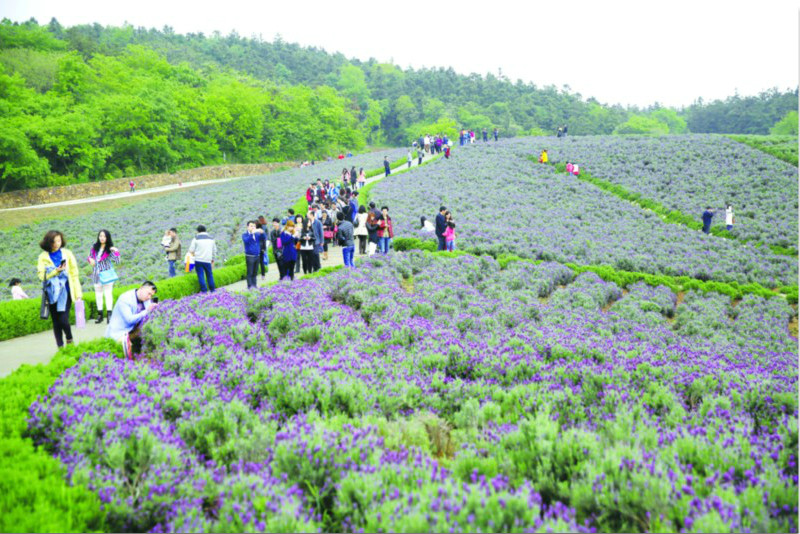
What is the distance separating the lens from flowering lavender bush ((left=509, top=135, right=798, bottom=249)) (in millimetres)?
27766

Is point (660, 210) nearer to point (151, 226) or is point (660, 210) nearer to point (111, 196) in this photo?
point (151, 226)

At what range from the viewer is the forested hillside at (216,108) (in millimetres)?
52188

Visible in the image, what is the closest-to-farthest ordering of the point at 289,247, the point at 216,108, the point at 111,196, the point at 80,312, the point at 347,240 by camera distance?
the point at 80,312 → the point at 289,247 → the point at 347,240 → the point at 111,196 → the point at 216,108

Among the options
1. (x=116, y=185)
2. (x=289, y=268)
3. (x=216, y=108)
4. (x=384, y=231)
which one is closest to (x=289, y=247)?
(x=289, y=268)

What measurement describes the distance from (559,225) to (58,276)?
2201cm

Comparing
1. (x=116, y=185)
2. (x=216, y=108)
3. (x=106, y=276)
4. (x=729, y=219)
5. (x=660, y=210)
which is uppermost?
(x=216, y=108)

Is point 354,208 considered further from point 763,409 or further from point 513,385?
point 763,409

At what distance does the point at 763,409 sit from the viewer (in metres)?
6.22

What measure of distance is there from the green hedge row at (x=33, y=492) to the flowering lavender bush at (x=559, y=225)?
16013mm

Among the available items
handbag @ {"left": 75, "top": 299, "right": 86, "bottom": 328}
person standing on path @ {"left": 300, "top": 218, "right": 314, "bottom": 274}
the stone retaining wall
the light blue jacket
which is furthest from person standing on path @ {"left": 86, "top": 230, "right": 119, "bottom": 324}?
the stone retaining wall

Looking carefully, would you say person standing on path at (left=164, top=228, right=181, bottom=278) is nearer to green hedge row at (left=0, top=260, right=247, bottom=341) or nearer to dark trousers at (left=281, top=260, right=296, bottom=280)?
green hedge row at (left=0, top=260, right=247, bottom=341)

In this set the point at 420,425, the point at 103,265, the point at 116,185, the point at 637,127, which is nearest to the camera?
the point at 420,425

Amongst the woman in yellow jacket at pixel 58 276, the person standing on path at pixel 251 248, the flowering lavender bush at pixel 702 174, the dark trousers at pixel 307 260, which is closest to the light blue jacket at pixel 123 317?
the woman in yellow jacket at pixel 58 276

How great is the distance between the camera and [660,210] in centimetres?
3056
